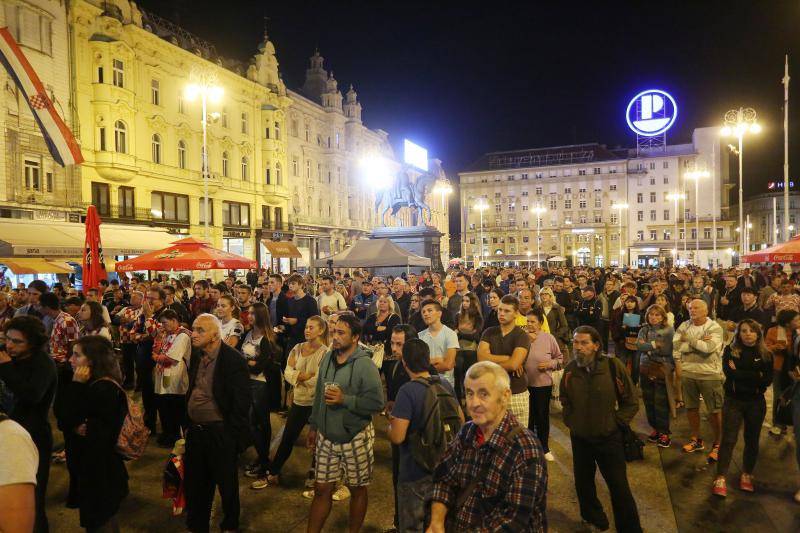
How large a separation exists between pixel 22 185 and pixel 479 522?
93.8ft

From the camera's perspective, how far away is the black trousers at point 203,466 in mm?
4473

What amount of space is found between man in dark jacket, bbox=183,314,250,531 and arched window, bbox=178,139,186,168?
34.6m

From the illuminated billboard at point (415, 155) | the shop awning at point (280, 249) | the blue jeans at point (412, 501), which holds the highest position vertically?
the illuminated billboard at point (415, 155)

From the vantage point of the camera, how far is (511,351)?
5.79m

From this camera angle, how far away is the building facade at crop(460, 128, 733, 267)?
3231 inches

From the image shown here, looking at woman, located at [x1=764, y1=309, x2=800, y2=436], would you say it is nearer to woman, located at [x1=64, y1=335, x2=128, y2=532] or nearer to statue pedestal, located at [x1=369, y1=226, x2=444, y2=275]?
woman, located at [x1=64, y1=335, x2=128, y2=532]

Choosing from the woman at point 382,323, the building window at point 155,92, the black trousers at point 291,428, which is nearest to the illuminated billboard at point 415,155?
the building window at point 155,92

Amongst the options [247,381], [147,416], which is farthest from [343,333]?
[147,416]

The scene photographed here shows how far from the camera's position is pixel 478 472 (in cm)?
272

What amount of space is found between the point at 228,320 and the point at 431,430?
409 cm

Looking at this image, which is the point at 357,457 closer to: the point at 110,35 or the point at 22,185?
the point at 22,185

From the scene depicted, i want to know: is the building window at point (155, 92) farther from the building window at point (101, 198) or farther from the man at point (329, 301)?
the man at point (329, 301)

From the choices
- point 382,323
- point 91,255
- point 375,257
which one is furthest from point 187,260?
point 375,257

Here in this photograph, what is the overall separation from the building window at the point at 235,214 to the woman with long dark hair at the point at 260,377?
116 ft
